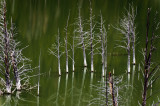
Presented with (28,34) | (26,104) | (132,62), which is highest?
(28,34)

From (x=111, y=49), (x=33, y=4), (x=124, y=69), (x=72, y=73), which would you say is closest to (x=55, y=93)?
(x=72, y=73)

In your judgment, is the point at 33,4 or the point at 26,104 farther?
the point at 33,4

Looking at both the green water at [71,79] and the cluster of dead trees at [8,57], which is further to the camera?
the green water at [71,79]

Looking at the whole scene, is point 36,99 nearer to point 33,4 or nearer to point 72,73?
point 72,73

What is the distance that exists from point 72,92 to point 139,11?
111689 millimetres

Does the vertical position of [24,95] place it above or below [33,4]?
below

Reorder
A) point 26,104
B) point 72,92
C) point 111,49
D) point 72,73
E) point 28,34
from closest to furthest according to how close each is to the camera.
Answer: point 26,104 < point 72,92 < point 72,73 < point 111,49 < point 28,34

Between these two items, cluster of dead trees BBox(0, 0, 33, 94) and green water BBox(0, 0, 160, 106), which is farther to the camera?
green water BBox(0, 0, 160, 106)

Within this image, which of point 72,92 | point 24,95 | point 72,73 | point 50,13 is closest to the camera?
point 24,95

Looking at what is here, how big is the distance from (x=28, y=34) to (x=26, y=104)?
6464 cm

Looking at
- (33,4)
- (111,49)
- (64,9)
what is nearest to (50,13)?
(64,9)

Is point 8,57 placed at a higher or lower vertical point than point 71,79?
higher

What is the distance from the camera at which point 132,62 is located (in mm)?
58938

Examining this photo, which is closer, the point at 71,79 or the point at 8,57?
the point at 8,57
